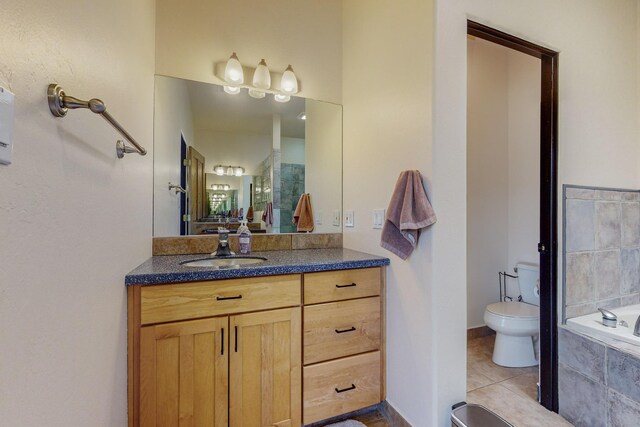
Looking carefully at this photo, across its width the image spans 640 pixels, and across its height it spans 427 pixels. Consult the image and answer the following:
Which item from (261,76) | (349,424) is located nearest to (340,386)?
(349,424)

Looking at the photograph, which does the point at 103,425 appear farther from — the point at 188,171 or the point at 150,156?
the point at 188,171

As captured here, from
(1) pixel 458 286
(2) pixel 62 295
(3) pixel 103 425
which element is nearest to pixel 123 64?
(2) pixel 62 295

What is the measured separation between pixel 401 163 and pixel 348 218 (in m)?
0.67

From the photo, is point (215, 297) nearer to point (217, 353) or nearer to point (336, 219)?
point (217, 353)

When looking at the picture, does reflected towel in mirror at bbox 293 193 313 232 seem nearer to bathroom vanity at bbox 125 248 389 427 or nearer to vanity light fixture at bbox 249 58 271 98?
bathroom vanity at bbox 125 248 389 427

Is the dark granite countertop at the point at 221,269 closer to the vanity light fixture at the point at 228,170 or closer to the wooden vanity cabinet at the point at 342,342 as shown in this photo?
the wooden vanity cabinet at the point at 342,342

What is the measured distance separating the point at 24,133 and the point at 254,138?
1615 millimetres

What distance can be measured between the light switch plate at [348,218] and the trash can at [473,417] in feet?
3.82

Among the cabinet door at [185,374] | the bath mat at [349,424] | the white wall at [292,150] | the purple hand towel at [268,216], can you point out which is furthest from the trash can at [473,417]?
the white wall at [292,150]

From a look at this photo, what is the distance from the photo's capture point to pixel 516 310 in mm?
2164

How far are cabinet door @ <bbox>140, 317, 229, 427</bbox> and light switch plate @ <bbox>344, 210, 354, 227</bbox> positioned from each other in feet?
3.52

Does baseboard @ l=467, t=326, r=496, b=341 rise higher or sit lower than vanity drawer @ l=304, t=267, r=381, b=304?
lower

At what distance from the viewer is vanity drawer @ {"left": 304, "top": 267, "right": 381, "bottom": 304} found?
Answer: 4.87 ft

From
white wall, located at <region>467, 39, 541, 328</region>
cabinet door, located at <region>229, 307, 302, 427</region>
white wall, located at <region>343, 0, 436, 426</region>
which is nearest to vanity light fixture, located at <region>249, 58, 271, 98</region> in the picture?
white wall, located at <region>343, 0, 436, 426</region>
